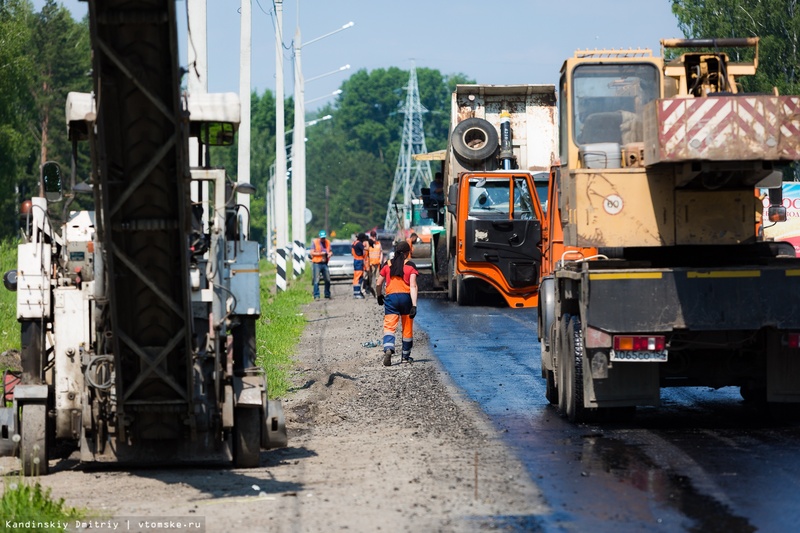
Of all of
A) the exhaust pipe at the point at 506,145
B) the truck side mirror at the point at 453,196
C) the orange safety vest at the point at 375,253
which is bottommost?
the orange safety vest at the point at 375,253

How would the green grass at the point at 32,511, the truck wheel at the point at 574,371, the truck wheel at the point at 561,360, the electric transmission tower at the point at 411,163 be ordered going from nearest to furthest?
the green grass at the point at 32,511, the truck wheel at the point at 574,371, the truck wheel at the point at 561,360, the electric transmission tower at the point at 411,163

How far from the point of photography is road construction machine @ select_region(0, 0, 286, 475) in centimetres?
769

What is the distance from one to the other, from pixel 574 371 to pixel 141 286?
15.0ft

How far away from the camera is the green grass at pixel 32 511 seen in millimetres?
7328

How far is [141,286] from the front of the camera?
8391 mm

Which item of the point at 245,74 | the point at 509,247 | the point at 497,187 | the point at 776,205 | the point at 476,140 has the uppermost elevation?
the point at 245,74

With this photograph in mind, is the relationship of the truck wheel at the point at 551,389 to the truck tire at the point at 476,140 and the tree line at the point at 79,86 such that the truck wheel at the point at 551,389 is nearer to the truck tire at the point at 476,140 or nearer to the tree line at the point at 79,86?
the tree line at the point at 79,86

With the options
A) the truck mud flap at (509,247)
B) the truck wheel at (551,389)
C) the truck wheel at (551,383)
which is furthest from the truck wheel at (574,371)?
the truck mud flap at (509,247)

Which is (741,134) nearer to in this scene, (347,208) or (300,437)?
(300,437)

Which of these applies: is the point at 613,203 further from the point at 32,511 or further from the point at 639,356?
the point at 32,511

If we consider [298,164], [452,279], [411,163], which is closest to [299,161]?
[298,164]

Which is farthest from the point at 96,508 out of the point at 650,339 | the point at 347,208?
the point at 347,208

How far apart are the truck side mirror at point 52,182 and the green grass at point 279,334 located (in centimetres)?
551

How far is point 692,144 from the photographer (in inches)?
402
